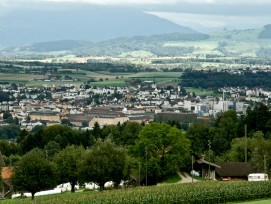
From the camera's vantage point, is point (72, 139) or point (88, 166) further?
point (72, 139)

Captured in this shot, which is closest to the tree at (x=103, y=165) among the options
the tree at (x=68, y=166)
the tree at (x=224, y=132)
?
the tree at (x=68, y=166)

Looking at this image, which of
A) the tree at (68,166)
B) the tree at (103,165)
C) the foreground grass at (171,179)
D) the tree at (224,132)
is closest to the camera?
the tree at (103,165)

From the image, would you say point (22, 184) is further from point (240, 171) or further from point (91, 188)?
point (240, 171)

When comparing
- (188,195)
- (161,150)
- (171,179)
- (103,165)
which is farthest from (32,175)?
(188,195)

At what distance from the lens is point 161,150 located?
67.7m

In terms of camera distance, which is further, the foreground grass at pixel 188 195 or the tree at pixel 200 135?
the tree at pixel 200 135

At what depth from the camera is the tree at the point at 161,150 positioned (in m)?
66.2

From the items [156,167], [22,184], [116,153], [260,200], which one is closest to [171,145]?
[156,167]

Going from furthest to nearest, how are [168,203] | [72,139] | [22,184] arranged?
[72,139]
[22,184]
[168,203]

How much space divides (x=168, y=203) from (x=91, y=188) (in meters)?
19.2

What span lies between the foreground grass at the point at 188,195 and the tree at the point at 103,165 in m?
9.22

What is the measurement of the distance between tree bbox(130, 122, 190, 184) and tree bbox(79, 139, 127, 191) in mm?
5184

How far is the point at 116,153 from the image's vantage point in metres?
61.0

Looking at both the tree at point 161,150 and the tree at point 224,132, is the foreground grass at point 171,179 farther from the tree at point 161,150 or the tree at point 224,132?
the tree at point 224,132
